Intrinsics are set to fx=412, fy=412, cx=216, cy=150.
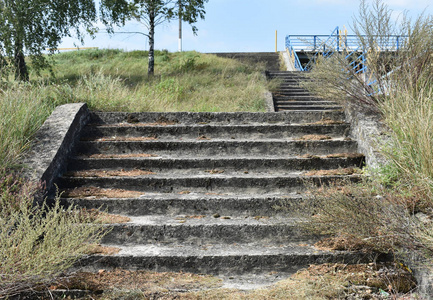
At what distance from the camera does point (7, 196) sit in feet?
12.4

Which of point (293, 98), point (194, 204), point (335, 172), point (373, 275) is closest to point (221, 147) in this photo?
point (194, 204)

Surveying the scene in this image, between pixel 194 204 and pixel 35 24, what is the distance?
12.1 m

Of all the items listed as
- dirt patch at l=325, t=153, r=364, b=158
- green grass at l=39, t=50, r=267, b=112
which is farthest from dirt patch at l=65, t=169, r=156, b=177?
dirt patch at l=325, t=153, r=364, b=158

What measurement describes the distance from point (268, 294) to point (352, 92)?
348 centimetres

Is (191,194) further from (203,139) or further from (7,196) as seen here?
(7,196)

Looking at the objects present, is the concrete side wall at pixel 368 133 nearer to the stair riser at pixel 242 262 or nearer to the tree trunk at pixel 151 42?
the stair riser at pixel 242 262

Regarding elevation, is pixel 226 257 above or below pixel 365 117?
below

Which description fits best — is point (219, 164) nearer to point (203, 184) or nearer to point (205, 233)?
point (203, 184)

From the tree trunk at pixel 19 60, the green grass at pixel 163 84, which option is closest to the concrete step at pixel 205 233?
the green grass at pixel 163 84

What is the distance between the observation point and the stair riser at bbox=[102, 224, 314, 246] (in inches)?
152

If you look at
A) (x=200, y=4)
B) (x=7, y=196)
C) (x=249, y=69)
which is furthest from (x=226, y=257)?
(x=200, y=4)

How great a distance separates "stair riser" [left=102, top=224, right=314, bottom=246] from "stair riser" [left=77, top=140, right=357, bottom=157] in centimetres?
154

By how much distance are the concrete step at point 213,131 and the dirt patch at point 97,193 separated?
1.21 meters

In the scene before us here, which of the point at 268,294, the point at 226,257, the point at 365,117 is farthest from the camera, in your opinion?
the point at 365,117
